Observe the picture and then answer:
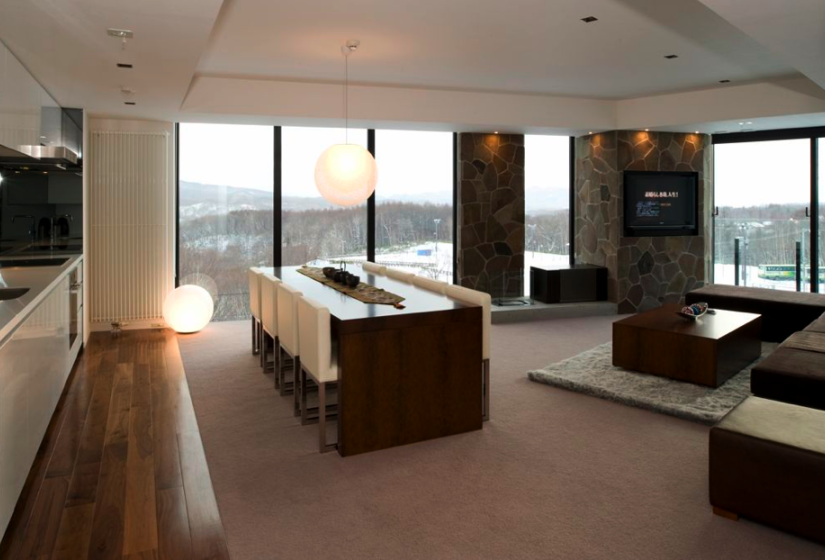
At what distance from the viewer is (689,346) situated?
434 cm

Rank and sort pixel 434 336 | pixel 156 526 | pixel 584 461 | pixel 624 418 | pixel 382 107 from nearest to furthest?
pixel 156 526 → pixel 584 461 → pixel 434 336 → pixel 624 418 → pixel 382 107

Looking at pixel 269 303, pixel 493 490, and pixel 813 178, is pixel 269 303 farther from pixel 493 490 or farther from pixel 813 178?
pixel 813 178

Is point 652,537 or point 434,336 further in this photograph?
point 434,336

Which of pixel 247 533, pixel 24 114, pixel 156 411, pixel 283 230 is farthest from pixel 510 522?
pixel 283 230

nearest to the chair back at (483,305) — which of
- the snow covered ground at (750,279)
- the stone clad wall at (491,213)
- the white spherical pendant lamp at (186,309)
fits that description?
the white spherical pendant lamp at (186,309)

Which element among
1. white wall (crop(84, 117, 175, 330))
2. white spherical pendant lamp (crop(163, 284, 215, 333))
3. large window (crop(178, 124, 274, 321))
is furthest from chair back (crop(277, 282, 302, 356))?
large window (crop(178, 124, 274, 321))

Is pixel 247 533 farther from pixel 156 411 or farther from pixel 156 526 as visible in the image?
pixel 156 411

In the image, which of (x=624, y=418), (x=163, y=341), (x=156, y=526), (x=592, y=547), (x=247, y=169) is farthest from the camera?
(x=247, y=169)

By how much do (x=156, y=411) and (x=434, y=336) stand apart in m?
1.98

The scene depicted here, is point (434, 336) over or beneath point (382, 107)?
beneath

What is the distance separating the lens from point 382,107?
21.5ft

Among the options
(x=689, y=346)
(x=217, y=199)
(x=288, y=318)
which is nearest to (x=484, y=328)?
(x=288, y=318)

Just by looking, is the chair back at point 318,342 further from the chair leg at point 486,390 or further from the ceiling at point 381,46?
the ceiling at point 381,46

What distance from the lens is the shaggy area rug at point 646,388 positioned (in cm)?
385
